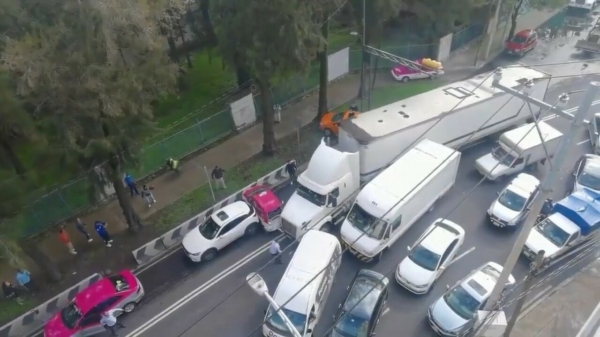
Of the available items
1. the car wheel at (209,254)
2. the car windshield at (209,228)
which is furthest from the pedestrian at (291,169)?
the car wheel at (209,254)

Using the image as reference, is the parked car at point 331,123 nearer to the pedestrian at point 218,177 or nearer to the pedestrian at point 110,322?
the pedestrian at point 218,177

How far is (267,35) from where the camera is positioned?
17078 millimetres

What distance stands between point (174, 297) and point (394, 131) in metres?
10.6

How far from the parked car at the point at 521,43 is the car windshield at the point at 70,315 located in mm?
28839

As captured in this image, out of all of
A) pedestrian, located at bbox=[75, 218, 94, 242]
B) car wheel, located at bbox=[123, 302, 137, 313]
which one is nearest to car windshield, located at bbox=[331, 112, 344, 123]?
pedestrian, located at bbox=[75, 218, 94, 242]

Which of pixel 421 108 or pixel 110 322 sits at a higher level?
pixel 421 108

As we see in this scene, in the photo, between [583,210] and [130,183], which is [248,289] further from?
[583,210]

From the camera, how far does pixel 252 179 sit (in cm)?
2062

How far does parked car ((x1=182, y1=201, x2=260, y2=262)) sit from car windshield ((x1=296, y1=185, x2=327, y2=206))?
210 cm

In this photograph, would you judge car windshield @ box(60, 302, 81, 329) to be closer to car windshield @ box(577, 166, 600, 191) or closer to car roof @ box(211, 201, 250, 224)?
car roof @ box(211, 201, 250, 224)

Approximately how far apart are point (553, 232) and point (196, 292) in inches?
516

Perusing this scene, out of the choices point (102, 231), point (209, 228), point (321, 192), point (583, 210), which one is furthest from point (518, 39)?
point (102, 231)


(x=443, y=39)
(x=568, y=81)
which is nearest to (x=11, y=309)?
(x=443, y=39)

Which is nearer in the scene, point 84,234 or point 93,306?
point 93,306
